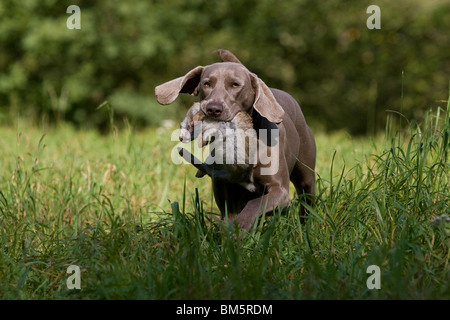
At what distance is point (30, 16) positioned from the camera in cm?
1362

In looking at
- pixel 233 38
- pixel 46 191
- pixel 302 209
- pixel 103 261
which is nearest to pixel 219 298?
pixel 103 261

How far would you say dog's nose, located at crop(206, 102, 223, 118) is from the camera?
3.77 meters

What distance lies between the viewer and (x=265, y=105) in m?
3.95

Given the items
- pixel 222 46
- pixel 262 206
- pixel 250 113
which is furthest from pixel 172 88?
pixel 222 46

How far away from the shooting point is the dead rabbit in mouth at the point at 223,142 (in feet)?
12.1

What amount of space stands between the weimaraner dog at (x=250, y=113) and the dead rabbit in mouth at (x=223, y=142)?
6cm

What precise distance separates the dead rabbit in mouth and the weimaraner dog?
0.06 metres

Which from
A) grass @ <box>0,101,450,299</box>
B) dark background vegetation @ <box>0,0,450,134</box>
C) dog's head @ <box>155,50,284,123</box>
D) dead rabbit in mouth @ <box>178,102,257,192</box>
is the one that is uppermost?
dark background vegetation @ <box>0,0,450,134</box>

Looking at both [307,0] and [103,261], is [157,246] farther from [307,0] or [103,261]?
[307,0]

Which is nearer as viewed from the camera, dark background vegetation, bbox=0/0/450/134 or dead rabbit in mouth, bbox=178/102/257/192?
dead rabbit in mouth, bbox=178/102/257/192

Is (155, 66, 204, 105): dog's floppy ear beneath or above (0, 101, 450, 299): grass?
above

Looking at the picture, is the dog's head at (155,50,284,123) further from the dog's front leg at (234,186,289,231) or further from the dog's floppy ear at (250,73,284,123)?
the dog's front leg at (234,186,289,231)

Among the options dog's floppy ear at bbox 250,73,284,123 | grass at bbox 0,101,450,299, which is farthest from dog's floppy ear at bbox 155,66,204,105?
grass at bbox 0,101,450,299

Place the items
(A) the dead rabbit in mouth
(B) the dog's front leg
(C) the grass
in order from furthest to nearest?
1. (B) the dog's front leg
2. (A) the dead rabbit in mouth
3. (C) the grass
